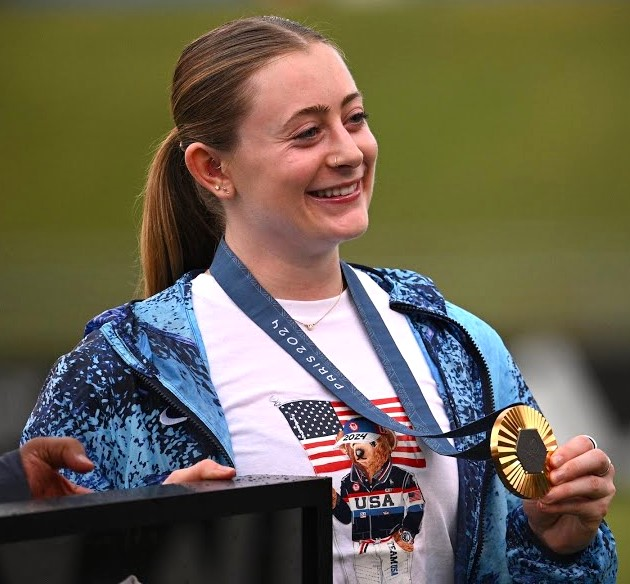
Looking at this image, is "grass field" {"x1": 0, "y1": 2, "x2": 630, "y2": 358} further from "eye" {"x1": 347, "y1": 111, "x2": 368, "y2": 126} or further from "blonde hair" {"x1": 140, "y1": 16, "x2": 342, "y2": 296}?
"eye" {"x1": 347, "y1": 111, "x2": 368, "y2": 126}

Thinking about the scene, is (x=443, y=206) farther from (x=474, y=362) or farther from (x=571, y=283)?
(x=474, y=362)

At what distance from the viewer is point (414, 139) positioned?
14.8 meters

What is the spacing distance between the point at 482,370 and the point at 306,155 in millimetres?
391

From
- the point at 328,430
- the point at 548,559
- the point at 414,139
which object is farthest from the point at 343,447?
the point at 414,139

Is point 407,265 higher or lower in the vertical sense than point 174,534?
higher

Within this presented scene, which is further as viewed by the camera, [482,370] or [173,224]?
[173,224]

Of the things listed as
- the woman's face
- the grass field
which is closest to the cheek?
the woman's face

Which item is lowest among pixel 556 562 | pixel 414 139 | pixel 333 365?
pixel 556 562

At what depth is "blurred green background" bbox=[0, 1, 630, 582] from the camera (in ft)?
41.4

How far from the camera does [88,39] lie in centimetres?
1545

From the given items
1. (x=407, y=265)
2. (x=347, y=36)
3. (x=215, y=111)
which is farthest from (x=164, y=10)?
(x=215, y=111)

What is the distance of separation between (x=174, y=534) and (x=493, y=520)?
0.61 metres

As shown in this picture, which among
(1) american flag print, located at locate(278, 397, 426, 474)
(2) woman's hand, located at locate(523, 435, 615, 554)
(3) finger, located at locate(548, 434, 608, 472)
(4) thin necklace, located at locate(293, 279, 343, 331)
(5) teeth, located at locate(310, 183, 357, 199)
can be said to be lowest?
(2) woman's hand, located at locate(523, 435, 615, 554)

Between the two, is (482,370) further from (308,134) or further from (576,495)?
(308,134)
